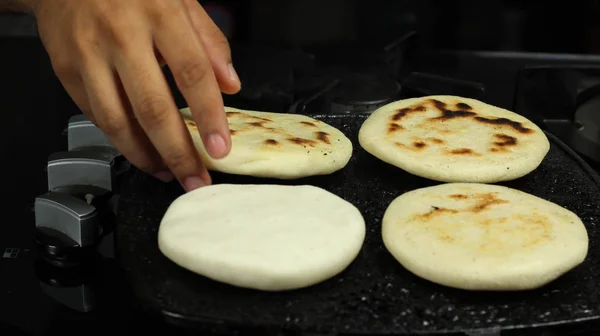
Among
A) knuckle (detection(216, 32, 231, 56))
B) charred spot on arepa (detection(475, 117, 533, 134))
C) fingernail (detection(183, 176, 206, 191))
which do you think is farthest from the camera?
charred spot on arepa (detection(475, 117, 533, 134))

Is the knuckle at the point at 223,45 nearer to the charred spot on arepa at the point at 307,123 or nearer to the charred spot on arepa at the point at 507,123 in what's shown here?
the charred spot on arepa at the point at 307,123

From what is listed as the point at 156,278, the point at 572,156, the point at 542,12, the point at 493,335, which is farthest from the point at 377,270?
the point at 542,12

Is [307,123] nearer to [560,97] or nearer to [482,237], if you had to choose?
[482,237]

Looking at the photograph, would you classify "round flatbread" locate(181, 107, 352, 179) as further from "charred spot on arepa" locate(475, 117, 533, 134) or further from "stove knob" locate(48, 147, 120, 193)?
"charred spot on arepa" locate(475, 117, 533, 134)

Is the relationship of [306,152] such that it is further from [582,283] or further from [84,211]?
[582,283]

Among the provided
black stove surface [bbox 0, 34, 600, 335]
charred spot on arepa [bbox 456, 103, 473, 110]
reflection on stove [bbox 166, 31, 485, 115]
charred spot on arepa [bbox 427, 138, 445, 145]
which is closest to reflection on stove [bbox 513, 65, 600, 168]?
black stove surface [bbox 0, 34, 600, 335]

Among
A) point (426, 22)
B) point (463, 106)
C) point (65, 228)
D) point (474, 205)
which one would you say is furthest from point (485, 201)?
point (426, 22)

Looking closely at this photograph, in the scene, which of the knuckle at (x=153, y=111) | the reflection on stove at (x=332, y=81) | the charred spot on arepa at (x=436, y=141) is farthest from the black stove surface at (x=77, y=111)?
the charred spot on arepa at (x=436, y=141)
